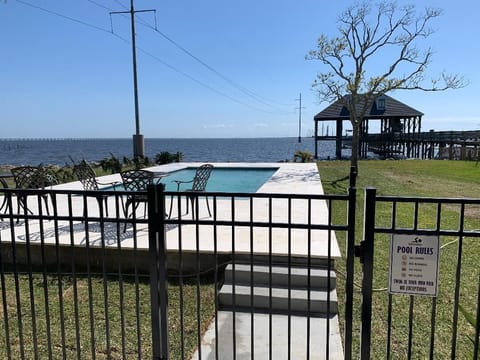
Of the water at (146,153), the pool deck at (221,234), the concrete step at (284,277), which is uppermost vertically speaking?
the pool deck at (221,234)

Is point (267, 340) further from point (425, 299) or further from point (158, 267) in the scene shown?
point (425, 299)

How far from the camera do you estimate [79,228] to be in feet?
18.8

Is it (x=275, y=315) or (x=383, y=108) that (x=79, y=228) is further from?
(x=383, y=108)

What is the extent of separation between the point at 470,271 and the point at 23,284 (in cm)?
530

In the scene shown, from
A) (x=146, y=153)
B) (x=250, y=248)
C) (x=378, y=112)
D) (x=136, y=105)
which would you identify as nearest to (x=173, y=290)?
(x=250, y=248)

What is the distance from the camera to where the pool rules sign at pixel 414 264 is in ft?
6.80

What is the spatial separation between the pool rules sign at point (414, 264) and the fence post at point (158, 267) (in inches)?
54.9

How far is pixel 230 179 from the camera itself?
45.4 ft

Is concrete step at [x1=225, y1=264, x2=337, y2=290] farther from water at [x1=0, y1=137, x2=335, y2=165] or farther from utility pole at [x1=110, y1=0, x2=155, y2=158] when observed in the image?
utility pole at [x1=110, y1=0, x2=155, y2=158]

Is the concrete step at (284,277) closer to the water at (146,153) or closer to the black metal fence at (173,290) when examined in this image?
the black metal fence at (173,290)

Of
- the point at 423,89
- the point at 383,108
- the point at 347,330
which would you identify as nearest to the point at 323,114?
the point at 383,108

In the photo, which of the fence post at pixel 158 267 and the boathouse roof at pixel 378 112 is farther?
the boathouse roof at pixel 378 112

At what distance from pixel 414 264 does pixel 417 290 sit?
16cm

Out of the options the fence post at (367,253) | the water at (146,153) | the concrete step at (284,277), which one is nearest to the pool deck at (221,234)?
the concrete step at (284,277)
